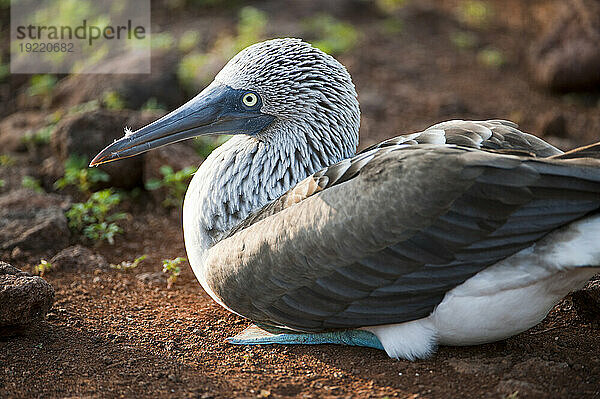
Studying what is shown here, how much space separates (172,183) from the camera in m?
6.26

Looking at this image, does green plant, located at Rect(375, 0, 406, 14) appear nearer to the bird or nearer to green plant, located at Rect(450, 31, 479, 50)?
green plant, located at Rect(450, 31, 479, 50)

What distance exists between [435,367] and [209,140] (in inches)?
153

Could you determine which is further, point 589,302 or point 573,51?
point 573,51

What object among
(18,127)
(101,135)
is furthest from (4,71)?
(101,135)

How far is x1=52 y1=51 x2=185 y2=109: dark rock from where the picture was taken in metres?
7.59

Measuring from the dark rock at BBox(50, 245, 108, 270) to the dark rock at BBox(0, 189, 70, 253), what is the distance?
19 cm

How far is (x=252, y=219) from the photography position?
169 inches

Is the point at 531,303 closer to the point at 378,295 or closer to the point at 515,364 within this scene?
the point at 515,364

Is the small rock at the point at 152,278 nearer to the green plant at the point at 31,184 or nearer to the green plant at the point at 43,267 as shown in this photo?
the green plant at the point at 43,267

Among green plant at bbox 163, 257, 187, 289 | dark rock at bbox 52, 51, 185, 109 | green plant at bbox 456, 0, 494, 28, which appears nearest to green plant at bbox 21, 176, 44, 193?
dark rock at bbox 52, 51, 185, 109

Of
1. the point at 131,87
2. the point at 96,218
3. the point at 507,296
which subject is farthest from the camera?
the point at 131,87

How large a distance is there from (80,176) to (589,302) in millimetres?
4213

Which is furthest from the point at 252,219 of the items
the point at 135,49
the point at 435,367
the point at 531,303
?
the point at 135,49

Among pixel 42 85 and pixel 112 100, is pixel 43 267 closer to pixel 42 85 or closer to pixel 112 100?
pixel 112 100
